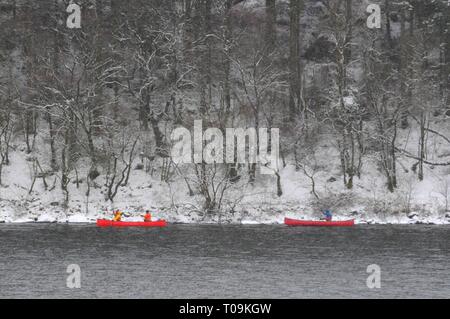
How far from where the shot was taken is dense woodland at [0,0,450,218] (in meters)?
49.4

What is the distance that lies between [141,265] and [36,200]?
17268 millimetres

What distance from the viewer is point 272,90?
168 feet

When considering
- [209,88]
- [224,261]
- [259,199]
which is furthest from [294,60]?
[224,261]

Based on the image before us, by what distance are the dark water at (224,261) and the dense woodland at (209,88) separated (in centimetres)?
678

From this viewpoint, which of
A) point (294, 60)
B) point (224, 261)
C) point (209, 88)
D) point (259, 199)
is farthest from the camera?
point (294, 60)

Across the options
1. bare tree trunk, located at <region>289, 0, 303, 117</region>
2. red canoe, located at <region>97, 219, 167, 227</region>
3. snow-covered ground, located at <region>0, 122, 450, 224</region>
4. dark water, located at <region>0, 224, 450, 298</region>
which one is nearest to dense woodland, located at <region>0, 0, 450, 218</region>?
bare tree trunk, located at <region>289, 0, 303, 117</region>

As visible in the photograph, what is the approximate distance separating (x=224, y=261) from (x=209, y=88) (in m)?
21.5

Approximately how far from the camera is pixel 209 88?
174 feet

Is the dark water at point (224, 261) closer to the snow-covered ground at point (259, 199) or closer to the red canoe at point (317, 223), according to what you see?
the red canoe at point (317, 223)

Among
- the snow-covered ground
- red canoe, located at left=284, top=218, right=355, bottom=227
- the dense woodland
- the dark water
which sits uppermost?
the dense woodland

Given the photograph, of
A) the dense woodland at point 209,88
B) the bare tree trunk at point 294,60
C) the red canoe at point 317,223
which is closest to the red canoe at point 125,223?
the dense woodland at point 209,88

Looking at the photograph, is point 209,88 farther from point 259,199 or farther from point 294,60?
point 259,199

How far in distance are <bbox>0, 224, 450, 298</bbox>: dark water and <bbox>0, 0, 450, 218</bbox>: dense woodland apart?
6781 millimetres

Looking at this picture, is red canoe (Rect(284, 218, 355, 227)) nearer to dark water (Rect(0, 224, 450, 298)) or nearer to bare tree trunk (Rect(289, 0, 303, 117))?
dark water (Rect(0, 224, 450, 298))
